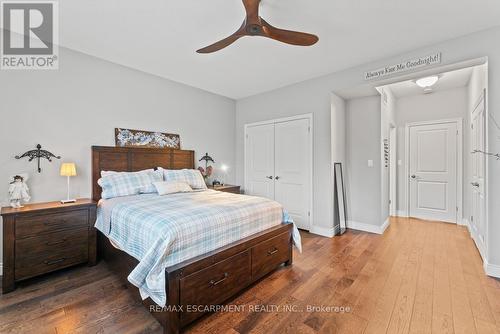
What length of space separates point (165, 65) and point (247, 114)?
2.01m

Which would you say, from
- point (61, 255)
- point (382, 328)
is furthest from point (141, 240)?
point (382, 328)

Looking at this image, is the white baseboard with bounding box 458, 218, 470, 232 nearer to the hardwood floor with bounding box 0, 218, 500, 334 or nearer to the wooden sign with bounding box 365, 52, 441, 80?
the hardwood floor with bounding box 0, 218, 500, 334

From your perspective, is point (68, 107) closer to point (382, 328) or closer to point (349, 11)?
point (349, 11)

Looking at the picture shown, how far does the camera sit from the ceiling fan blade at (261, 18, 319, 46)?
198 centimetres

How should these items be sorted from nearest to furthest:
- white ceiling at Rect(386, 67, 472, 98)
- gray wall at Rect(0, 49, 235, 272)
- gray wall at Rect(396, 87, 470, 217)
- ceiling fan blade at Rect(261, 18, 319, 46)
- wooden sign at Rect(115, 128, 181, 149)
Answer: ceiling fan blade at Rect(261, 18, 319, 46) < gray wall at Rect(0, 49, 235, 272) < wooden sign at Rect(115, 128, 181, 149) < white ceiling at Rect(386, 67, 472, 98) < gray wall at Rect(396, 87, 470, 217)

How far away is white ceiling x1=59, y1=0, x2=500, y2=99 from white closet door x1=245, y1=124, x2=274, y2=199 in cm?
139

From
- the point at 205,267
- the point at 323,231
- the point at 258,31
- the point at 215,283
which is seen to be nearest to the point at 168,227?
the point at 205,267

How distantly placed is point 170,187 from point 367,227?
10.8ft

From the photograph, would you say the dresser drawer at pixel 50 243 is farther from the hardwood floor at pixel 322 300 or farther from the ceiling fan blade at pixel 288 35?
the ceiling fan blade at pixel 288 35

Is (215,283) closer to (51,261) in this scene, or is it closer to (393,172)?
(51,261)

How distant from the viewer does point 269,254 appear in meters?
2.36

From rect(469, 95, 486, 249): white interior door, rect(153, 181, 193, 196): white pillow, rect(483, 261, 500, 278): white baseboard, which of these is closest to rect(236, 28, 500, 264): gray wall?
rect(483, 261, 500, 278): white baseboard

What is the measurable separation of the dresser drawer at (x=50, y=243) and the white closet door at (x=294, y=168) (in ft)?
10.1

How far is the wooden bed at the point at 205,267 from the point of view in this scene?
62.7 inches
